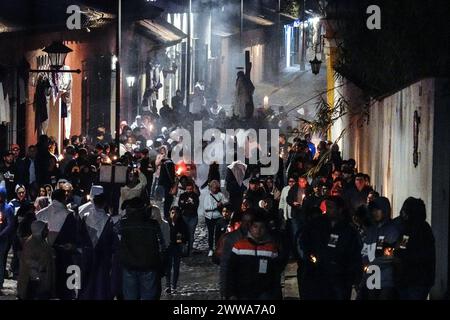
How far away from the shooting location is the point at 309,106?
5203cm

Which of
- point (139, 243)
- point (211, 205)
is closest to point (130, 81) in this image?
point (211, 205)

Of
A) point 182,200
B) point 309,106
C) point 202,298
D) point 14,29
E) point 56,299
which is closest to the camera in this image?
point 56,299

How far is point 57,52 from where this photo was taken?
28922 millimetres

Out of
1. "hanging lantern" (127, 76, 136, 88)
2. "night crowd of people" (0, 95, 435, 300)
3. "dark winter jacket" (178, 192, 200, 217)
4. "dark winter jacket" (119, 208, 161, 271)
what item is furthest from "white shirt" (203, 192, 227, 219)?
"hanging lantern" (127, 76, 136, 88)

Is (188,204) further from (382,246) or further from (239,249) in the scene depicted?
(239,249)

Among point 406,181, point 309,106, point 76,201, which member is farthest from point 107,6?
point 406,181

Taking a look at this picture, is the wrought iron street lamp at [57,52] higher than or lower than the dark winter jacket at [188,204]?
higher

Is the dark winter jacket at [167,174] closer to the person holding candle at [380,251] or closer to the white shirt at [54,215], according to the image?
the white shirt at [54,215]

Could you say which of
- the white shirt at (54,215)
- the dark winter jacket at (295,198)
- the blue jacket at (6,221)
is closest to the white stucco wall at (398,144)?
the dark winter jacket at (295,198)

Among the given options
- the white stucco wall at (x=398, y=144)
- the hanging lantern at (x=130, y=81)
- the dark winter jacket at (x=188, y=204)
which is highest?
the hanging lantern at (x=130, y=81)

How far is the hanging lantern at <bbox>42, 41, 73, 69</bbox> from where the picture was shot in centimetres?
2878

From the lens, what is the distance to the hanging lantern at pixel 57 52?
2878cm

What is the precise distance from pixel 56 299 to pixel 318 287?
3440 mm

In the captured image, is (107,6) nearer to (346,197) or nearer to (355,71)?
(355,71)
